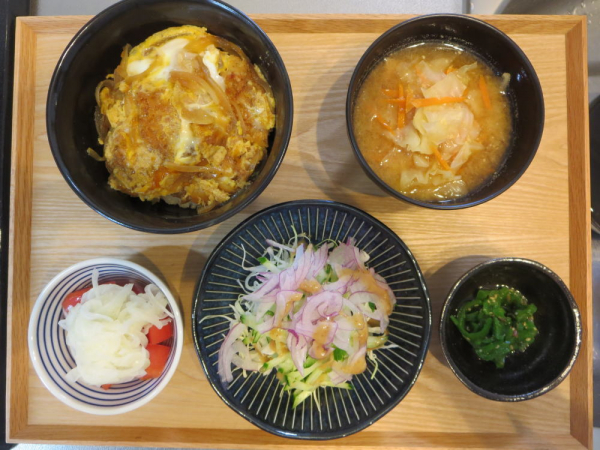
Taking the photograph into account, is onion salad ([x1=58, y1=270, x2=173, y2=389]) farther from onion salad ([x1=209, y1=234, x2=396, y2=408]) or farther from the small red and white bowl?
onion salad ([x1=209, y1=234, x2=396, y2=408])

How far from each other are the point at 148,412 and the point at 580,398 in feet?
5.56

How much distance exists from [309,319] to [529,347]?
2.97ft

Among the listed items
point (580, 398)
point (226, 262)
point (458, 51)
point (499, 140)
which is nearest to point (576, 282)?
point (580, 398)

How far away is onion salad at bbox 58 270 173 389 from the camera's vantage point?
4.80 feet

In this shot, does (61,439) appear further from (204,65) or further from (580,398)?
(580,398)

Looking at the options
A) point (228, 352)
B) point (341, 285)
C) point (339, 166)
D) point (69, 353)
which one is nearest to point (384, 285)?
point (341, 285)

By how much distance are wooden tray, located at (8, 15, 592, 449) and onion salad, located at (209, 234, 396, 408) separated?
→ 221mm

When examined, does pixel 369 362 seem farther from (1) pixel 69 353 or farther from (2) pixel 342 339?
(1) pixel 69 353

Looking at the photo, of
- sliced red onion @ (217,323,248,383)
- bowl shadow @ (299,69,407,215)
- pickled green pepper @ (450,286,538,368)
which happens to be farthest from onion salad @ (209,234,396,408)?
pickled green pepper @ (450,286,538,368)

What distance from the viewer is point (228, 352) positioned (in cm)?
156

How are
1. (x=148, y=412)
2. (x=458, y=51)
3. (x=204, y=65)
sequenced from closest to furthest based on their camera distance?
(x=204, y=65), (x=458, y=51), (x=148, y=412)

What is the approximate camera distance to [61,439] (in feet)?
5.39

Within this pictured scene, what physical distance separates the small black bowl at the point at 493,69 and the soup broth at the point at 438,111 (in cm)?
2

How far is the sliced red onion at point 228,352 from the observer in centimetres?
154
